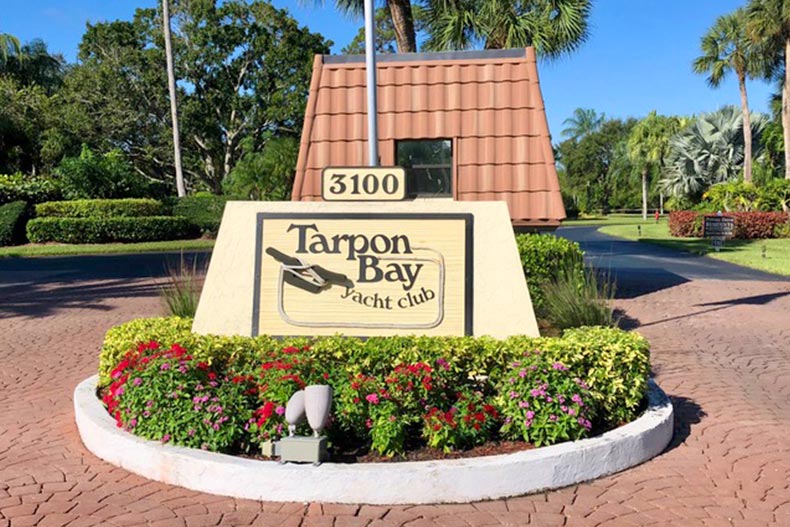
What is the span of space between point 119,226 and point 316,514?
2465 cm

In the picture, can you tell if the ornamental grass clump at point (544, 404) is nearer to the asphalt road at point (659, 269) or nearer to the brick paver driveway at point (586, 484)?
the brick paver driveway at point (586, 484)

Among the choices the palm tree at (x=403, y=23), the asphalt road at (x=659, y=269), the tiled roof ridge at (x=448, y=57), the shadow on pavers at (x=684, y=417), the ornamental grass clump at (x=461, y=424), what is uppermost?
the palm tree at (x=403, y=23)

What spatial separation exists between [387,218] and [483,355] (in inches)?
59.4

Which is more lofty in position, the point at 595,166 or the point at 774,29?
the point at 774,29

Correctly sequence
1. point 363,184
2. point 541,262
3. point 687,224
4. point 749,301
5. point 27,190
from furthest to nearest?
point 687,224 → point 27,190 → point 749,301 → point 541,262 → point 363,184

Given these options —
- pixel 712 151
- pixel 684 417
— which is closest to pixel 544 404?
pixel 684 417

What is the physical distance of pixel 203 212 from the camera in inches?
1134

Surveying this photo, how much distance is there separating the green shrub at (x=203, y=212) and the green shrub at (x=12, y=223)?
5.63 m

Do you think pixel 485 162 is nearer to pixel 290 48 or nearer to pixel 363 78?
pixel 363 78

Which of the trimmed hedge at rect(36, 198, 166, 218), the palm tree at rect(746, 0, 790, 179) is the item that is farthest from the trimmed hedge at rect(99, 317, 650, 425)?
the palm tree at rect(746, 0, 790, 179)

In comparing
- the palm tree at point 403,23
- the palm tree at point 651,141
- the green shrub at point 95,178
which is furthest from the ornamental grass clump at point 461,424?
the palm tree at point 651,141

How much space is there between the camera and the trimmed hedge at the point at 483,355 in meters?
4.54

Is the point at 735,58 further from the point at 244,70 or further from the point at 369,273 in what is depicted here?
the point at 369,273

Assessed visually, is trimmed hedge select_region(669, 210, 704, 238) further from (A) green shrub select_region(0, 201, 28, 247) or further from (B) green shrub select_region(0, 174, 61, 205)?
(A) green shrub select_region(0, 201, 28, 247)
